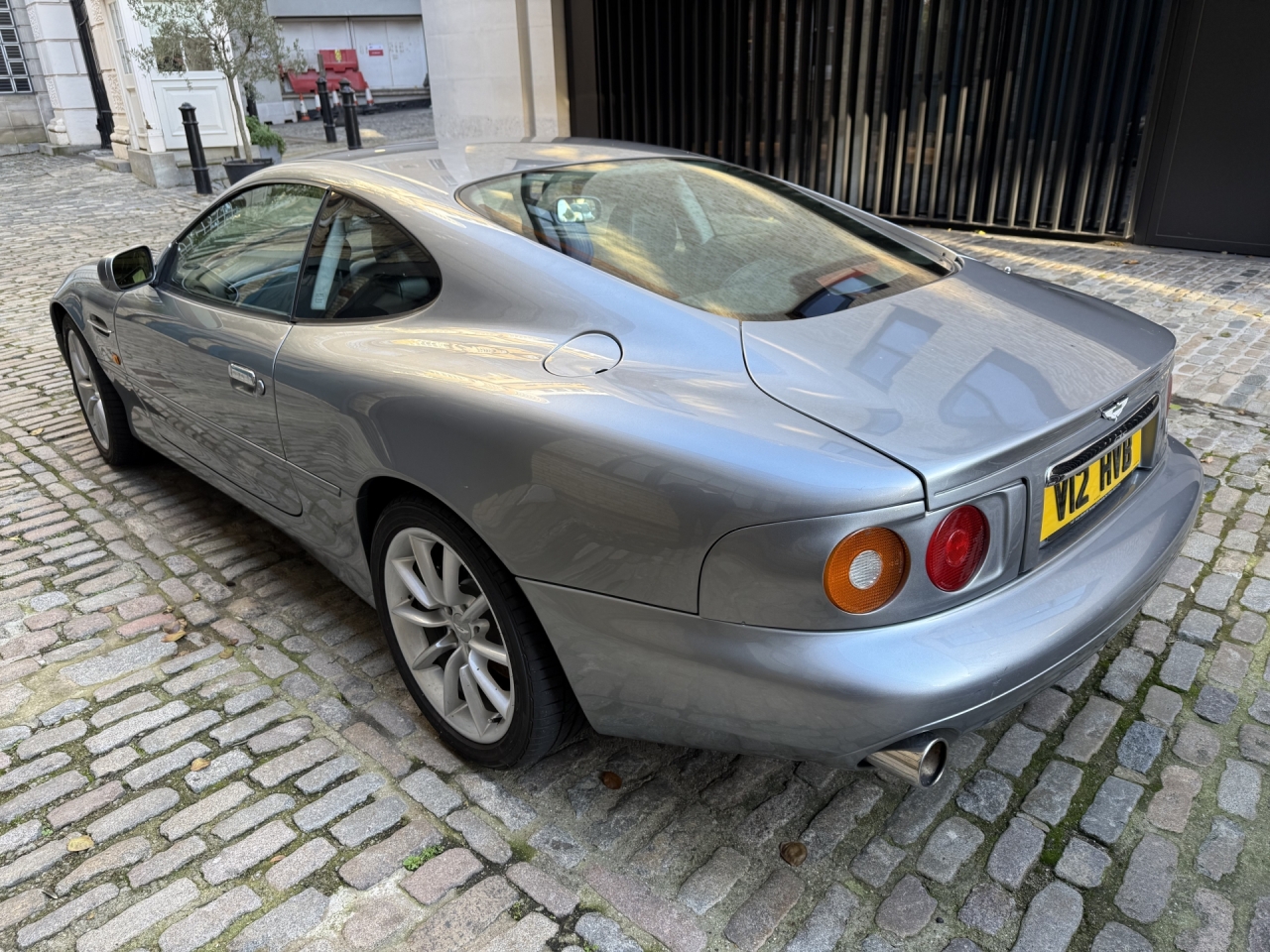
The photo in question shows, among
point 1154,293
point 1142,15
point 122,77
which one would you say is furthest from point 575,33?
point 122,77

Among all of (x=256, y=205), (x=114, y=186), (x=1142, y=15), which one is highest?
(x=1142, y=15)

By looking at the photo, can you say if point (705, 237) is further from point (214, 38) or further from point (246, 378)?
point (214, 38)

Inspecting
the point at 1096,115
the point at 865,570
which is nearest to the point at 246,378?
the point at 865,570

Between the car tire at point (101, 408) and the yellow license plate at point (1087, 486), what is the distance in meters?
3.81

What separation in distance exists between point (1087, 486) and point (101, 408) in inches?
161

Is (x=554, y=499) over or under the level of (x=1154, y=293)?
over

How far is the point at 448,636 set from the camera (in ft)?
8.16

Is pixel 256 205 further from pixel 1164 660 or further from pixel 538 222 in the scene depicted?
pixel 1164 660

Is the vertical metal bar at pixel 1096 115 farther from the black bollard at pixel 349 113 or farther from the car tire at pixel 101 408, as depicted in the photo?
the black bollard at pixel 349 113

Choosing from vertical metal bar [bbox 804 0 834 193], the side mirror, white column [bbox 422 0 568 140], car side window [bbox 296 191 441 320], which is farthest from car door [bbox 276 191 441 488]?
white column [bbox 422 0 568 140]

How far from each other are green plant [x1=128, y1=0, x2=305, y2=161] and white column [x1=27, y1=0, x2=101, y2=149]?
7.73 m

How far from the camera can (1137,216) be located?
8094mm

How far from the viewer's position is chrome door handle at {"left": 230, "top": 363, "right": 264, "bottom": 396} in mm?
2777

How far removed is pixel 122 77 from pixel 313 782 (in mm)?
17559
